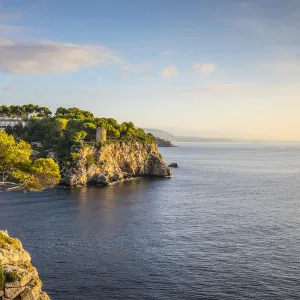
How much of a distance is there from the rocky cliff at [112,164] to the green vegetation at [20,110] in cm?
6529

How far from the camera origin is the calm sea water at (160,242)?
42.4 m

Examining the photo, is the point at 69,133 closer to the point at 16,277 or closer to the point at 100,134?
the point at 100,134

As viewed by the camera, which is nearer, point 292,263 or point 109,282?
point 109,282

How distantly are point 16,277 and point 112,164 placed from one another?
10123 centimetres

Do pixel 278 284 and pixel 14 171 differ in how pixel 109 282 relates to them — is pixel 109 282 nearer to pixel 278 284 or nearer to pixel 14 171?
pixel 14 171

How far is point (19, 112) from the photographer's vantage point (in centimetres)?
18100

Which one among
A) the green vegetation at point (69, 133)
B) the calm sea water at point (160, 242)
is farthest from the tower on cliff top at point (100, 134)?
the calm sea water at point (160, 242)

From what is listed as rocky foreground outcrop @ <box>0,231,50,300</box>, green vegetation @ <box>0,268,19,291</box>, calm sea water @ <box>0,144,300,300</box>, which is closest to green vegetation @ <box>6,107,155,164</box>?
calm sea water @ <box>0,144,300,300</box>

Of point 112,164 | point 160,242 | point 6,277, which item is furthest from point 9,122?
point 6,277

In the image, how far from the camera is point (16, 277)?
108 feet

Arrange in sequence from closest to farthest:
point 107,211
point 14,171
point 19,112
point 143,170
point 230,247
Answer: point 14,171 → point 230,247 → point 107,211 → point 143,170 → point 19,112

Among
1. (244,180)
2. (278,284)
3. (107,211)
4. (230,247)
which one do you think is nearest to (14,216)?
(107,211)

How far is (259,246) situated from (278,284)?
1299 centimetres

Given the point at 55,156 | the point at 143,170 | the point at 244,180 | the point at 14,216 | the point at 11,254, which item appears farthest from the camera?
the point at 143,170
